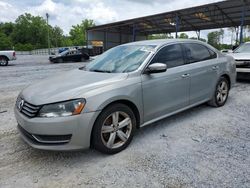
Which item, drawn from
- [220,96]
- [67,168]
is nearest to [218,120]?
[220,96]

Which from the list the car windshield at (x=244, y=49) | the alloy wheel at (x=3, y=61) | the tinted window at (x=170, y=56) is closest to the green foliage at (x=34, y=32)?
the alloy wheel at (x=3, y=61)

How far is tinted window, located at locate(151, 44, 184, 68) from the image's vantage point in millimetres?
3738

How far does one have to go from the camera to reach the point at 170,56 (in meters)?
3.94

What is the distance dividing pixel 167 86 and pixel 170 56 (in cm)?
60

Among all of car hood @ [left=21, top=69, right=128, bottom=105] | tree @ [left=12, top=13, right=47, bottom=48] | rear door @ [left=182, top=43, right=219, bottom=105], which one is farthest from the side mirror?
tree @ [left=12, top=13, right=47, bottom=48]

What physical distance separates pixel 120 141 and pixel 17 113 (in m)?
1.46

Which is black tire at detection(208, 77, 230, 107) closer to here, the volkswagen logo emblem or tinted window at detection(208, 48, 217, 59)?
tinted window at detection(208, 48, 217, 59)

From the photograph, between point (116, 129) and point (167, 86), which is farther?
point (167, 86)

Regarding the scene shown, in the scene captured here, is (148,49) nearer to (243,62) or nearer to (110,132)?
(110,132)

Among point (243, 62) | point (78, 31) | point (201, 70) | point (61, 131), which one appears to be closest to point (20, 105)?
point (61, 131)

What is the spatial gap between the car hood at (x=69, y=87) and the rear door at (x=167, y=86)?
497 mm

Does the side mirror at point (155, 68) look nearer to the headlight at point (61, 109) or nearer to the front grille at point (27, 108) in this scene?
the headlight at point (61, 109)

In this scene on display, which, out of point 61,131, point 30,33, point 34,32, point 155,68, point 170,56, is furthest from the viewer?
point 34,32

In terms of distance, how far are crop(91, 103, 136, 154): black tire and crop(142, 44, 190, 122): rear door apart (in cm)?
34
